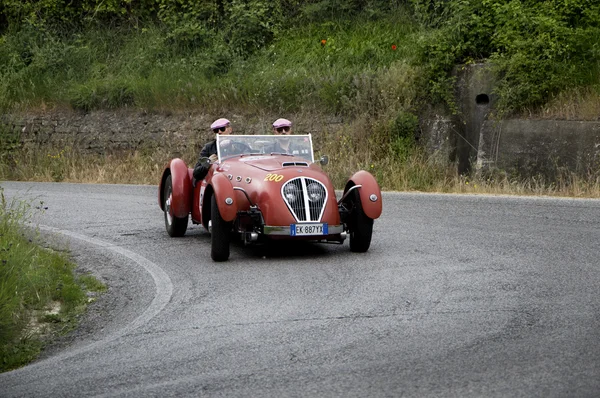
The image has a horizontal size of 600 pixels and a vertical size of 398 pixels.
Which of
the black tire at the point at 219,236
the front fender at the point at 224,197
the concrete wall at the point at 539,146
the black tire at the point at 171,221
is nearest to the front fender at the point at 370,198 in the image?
the front fender at the point at 224,197

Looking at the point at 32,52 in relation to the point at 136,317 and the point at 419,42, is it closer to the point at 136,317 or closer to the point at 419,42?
the point at 419,42

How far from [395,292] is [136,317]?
2.29 meters

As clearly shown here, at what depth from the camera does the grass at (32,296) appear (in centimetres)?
782

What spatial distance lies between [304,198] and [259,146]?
2.00 m

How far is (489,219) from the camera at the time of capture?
14422 mm

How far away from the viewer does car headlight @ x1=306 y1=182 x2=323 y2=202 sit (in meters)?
11.3

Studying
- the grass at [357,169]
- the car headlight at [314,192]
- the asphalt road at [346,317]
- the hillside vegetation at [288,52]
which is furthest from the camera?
the hillside vegetation at [288,52]

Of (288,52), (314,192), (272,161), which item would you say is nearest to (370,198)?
(314,192)

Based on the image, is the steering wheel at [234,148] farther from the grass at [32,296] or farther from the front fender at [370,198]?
the grass at [32,296]

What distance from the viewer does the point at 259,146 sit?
13078 mm

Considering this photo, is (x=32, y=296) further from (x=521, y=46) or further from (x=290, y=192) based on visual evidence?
(x=521, y=46)

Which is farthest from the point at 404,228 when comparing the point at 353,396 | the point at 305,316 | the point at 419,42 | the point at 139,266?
the point at 419,42

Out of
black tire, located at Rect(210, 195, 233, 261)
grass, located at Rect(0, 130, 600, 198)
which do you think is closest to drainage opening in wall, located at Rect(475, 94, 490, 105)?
grass, located at Rect(0, 130, 600, 198)

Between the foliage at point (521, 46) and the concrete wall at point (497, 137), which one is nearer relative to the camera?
the concrete wall at point (497, 137)
